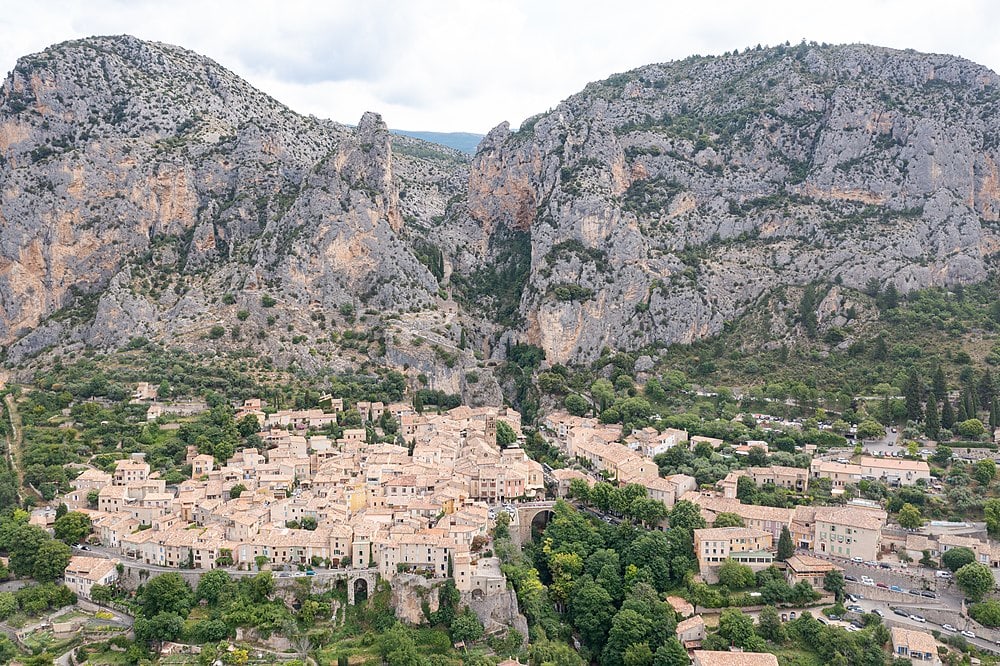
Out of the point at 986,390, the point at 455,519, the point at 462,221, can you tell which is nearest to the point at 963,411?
the point at 986,390

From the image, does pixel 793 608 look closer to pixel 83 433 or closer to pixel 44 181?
pixel 83 433

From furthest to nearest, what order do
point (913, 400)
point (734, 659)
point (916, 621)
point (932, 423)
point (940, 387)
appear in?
point (940, 387)
point (913, 400)
point (932, 423)
point (916, 621)
point (734, 659)

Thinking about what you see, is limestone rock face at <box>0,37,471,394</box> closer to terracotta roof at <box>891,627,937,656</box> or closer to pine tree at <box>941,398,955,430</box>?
pine tree at <box>941,398,955,430</box>

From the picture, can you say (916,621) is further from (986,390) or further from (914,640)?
(986,390)

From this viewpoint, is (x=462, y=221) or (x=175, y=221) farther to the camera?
(x=462, y=221)

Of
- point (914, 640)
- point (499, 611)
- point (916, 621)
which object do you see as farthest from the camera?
point (499, 611)

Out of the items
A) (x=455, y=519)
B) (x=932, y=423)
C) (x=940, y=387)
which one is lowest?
(x=455, y=519)
